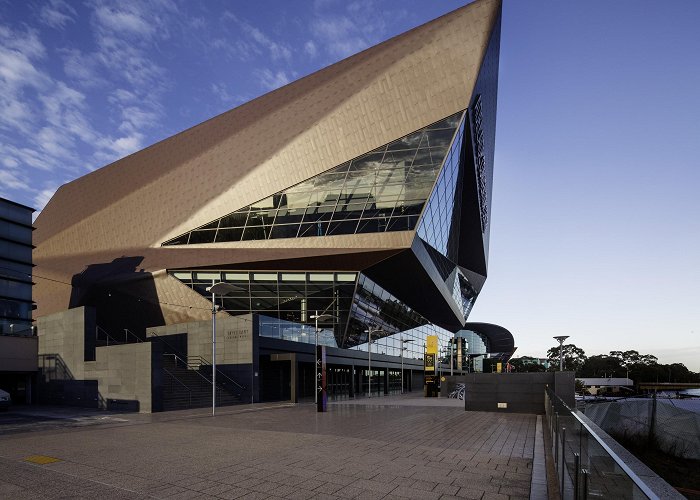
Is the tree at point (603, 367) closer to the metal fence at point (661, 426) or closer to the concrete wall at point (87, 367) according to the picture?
the metal fence at point (661, 426)

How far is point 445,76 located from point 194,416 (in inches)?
1180

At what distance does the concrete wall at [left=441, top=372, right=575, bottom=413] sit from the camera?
24516mm

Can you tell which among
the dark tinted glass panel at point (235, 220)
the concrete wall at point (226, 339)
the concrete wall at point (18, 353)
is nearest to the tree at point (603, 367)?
the dark tinted glass panel at point (235, 220)

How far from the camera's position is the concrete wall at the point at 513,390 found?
80.4 feet

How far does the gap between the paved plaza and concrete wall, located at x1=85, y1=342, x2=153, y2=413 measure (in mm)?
6376

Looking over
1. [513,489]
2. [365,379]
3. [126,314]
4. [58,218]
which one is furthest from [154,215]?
[513,489]

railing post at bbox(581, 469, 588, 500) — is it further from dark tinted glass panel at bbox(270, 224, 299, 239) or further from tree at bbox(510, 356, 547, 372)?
tree at bbox(510, 356, 547, 372)

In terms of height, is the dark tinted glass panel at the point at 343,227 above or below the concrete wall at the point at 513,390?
above

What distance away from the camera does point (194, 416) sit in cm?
2428

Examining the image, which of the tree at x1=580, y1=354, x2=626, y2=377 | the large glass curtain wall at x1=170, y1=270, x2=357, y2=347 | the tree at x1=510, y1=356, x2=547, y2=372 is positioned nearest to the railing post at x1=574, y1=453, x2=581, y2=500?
the large glass curtain wall at x1=170, y1=270, x2=357, y2=347

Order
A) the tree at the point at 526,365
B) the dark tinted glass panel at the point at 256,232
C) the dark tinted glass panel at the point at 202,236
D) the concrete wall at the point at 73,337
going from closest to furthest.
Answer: the concrete wall at the point at 73,337
the dark tinted glass panel at the point at 256,232
the dark tinted glass panel at the point at 202,236
the tree at the point at 526,365

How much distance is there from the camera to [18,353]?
34.8 metres

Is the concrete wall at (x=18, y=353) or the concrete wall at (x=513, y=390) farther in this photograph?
the concrete wall at (x=18, y=353)

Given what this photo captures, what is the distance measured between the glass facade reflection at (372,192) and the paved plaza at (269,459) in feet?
67.4
